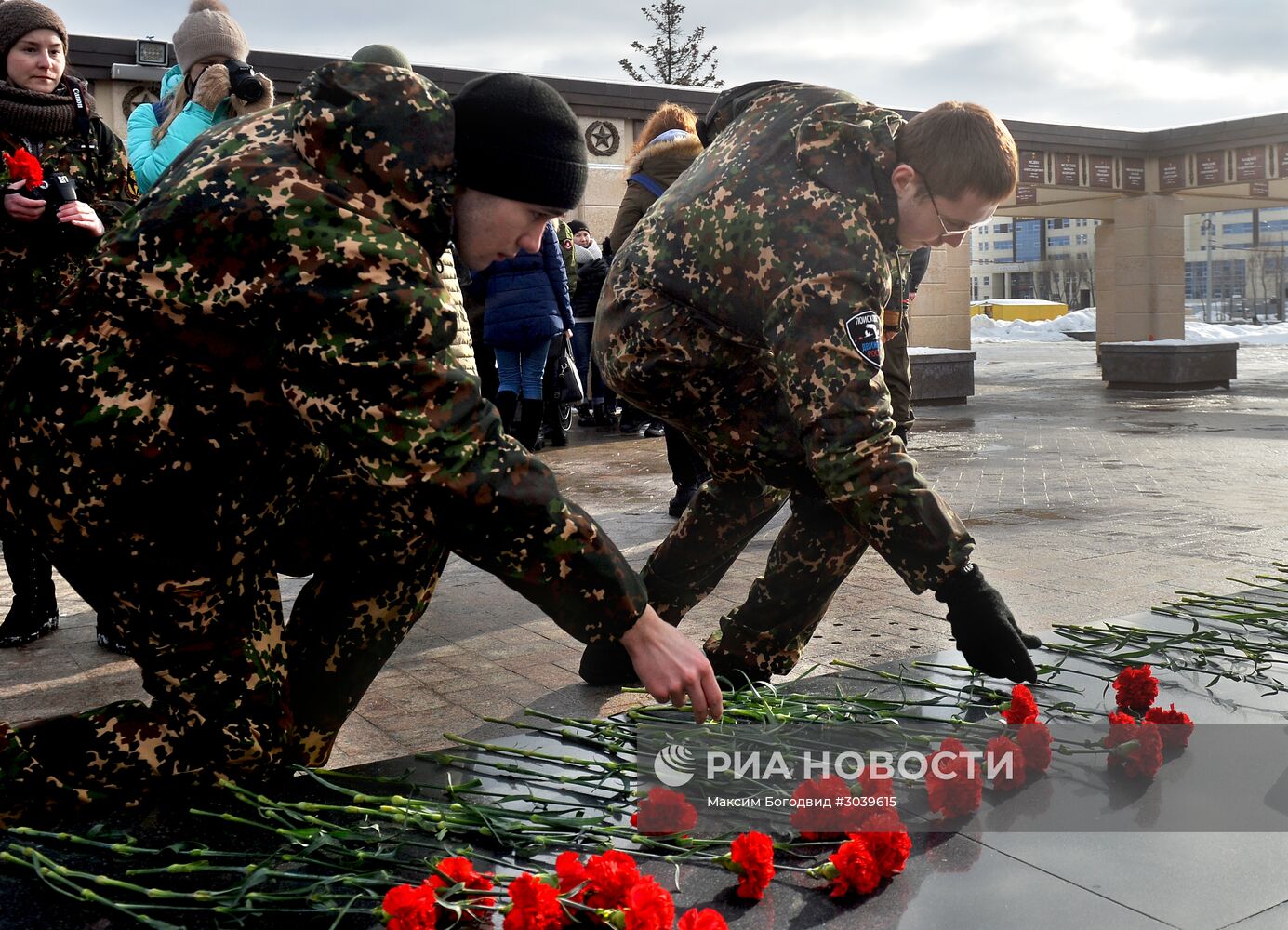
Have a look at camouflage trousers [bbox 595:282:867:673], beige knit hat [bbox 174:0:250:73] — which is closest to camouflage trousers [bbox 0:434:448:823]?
camouflage trousers [bbox 595:282:867:673]

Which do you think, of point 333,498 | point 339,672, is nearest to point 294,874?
point 339,672

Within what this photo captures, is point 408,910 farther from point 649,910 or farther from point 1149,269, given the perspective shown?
point 1149,269

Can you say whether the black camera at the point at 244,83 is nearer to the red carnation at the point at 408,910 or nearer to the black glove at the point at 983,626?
the black glove at the point at 983,626

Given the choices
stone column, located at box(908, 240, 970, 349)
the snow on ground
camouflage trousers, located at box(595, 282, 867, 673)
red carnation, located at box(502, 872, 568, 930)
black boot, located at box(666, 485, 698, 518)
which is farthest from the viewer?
the snow on ground

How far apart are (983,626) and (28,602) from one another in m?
3.13

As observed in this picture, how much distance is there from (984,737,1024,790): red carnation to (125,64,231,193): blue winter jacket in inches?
120

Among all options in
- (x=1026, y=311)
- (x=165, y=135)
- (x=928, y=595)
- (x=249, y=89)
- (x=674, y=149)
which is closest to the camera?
(x=249, y=89)

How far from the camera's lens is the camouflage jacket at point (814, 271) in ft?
8.92

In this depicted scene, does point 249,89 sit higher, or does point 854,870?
point 249,89

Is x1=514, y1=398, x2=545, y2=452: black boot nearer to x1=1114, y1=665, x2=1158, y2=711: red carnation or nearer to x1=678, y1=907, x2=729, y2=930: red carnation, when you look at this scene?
x1=1114, y1=665, x2=1158, y2=711: red carnation

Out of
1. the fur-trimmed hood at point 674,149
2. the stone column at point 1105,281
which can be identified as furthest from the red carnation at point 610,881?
the stone column at point 1105,281

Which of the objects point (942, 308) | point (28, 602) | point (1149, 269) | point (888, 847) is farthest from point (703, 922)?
point (1149, 269)

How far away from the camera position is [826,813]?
7.64ft

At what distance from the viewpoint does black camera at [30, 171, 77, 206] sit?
383 centimetres
